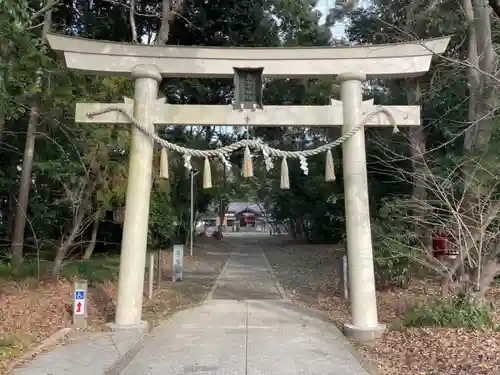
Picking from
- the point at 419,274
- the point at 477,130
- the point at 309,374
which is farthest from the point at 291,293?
the point at 309,374

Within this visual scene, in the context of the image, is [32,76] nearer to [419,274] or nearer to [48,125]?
[48,125]

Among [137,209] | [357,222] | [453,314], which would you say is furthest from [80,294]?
[453,314]

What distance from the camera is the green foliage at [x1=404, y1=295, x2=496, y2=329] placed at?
7934 millimetres

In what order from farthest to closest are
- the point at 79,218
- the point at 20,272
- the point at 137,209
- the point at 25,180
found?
1. the point at 25,180
2. the point at 20,272
3. the point at 79,218
4. the point at 137,209

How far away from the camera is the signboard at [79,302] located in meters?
8.59

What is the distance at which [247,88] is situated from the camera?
28.2 ft

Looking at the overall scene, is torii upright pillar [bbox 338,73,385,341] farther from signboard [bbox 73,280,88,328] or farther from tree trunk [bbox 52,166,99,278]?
tree trunk [bbox 52,166,99,278]

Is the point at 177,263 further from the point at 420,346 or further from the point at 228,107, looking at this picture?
the point at 420,346

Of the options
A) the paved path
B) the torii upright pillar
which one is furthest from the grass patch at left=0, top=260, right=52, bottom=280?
the torii upright pillar

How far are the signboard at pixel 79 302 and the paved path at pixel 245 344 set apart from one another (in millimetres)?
1323

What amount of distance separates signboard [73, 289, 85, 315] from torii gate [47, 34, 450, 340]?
2.16ft

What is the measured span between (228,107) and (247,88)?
447 mm

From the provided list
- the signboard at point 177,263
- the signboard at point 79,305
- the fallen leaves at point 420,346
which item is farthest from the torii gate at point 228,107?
the signboard at point 177,263

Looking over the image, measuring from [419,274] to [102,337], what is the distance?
335 inches
